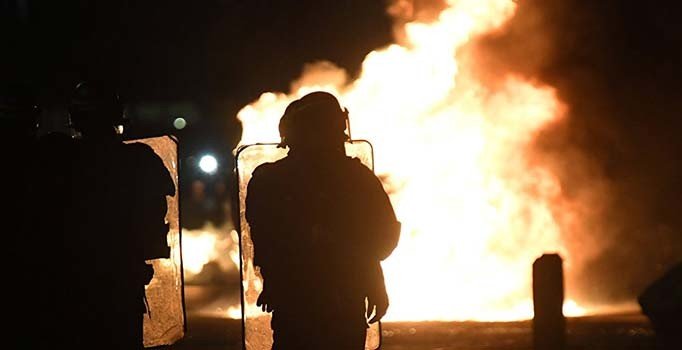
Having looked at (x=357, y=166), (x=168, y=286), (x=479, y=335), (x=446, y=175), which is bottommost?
(x=479, y=335)

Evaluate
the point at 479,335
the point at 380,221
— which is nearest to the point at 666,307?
the point at 479,335

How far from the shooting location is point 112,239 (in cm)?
566

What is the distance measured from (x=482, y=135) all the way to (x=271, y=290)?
1062cm

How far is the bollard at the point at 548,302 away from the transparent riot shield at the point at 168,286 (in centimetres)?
Result: 399

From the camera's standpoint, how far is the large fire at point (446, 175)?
47.7 ft

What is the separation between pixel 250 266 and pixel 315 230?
1.32 ft

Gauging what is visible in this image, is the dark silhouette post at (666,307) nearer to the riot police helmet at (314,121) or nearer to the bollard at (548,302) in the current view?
the bollard at (548,302)

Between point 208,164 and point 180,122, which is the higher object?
point 180,122

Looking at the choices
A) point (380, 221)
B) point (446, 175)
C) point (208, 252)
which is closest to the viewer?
point (380, 221)

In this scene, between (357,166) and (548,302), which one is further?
(548,302)

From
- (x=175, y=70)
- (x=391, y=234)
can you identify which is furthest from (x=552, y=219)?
(x=175, y=70)

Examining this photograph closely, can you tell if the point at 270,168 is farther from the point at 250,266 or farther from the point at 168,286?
the point at 168,286

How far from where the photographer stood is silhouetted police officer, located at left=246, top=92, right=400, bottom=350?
5.34m

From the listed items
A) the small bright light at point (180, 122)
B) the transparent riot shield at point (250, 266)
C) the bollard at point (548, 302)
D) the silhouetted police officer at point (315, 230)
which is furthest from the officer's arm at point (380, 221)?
the small bright light at point (180, 122)
